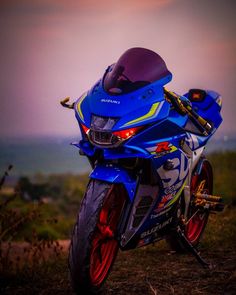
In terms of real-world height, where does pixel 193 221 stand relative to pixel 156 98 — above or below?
below

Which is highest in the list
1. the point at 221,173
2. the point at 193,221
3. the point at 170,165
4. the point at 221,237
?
the point at 170,165

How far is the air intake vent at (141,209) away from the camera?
148 inches

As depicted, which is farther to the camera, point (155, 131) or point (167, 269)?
point (167, 269)

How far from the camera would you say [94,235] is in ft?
11.4

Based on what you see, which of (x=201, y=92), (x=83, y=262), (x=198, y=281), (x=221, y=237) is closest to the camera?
(x=83, y=262)

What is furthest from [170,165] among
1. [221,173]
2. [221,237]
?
[221,173]

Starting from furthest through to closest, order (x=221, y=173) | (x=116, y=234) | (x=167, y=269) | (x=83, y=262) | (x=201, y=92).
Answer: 1. (x=221, y=173)
2. (x=201, y=92)
3. (x=167, y=269)
4. (x=116, y=234)
5. (x=83, y=262)

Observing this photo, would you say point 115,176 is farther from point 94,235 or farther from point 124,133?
point 94,235

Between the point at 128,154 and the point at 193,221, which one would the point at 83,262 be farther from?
the point at 193,221

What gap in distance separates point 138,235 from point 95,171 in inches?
25.8

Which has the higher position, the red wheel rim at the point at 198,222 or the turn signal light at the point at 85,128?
the turn signal light at the point at 85,128

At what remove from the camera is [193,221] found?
5.53 meters

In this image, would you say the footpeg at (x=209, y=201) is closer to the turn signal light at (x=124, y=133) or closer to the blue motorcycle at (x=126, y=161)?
the blue motorcycle at (x=126, y=161)

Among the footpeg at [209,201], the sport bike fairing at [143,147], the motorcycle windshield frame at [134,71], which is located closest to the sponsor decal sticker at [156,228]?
the sport bike fairing at [143,147]
